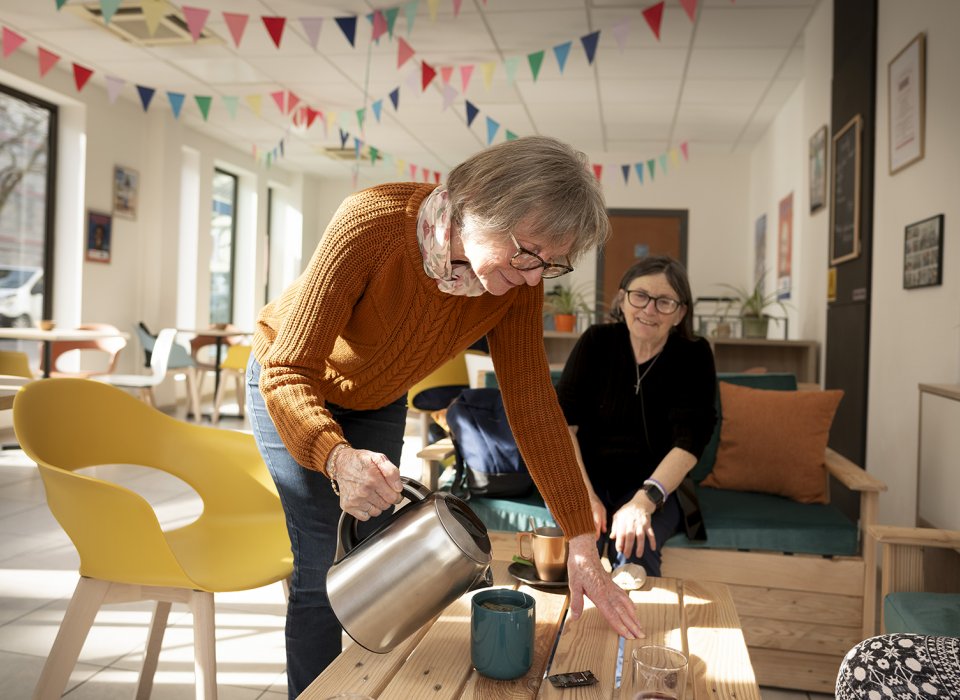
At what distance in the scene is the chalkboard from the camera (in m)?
3.50

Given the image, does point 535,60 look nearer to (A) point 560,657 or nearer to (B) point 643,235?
(B) point 643,235

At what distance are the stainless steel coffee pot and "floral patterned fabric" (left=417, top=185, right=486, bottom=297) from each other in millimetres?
316

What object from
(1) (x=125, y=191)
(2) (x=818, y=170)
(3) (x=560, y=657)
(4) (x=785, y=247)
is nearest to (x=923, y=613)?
(3) (x=560, y=657)

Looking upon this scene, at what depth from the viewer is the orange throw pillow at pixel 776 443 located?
2.46 meters

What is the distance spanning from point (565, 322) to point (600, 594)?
3893mm

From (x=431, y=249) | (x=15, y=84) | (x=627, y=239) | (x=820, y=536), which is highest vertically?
(x=15, y=84)

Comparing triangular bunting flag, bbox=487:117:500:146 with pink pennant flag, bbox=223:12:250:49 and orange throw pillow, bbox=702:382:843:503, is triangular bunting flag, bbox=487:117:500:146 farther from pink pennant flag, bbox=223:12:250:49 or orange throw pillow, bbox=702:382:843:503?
orange throw pillow, bbox=702:382:843:503

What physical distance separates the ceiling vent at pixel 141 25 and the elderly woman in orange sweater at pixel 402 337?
399cm

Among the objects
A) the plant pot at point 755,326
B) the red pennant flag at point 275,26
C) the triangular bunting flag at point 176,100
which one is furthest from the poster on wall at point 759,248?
the triangular bunting flag at point 176,100

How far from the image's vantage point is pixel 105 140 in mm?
6789

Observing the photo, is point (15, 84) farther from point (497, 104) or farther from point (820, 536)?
point (820, 536)

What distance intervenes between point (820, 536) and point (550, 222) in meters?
1.58

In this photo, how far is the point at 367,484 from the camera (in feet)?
3.05

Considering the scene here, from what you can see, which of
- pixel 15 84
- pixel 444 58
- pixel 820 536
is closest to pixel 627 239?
pixel 444 58
